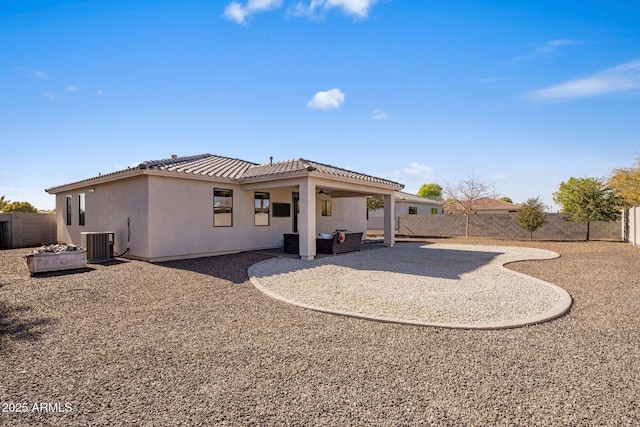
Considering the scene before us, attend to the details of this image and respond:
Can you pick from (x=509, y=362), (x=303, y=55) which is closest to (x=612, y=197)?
(x=303, y=55)

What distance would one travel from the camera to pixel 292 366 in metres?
3.29

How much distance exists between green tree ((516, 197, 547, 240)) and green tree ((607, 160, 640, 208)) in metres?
5.15

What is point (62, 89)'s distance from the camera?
1024 centimetres

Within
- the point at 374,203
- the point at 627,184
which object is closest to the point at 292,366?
the point at 627,184

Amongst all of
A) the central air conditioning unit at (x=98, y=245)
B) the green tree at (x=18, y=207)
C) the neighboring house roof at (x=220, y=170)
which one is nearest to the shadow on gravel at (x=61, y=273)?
the central air conditioning unit at (x=98, y=245)

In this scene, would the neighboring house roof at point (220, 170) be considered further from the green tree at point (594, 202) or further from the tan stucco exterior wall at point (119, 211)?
the green tree at point (594, 202)

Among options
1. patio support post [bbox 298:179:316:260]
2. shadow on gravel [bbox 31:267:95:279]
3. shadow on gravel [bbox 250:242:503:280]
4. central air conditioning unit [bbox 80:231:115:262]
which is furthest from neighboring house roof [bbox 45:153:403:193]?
shadow on gravel [bbox 31:267:95:279]

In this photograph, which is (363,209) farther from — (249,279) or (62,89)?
(62,89)

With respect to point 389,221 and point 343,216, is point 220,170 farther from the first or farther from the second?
point 389,221

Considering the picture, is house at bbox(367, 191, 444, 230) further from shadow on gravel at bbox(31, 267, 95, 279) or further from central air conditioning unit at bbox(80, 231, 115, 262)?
shadow on gravel at bbox(31, 267, 95, 279)

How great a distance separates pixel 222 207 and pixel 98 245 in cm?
405

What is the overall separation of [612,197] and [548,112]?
1025cm

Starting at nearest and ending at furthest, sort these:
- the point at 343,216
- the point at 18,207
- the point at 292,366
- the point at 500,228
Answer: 1. the point at 292,366
2. the point at 343,216
3. the point at 500,228
4. the point at 18,207

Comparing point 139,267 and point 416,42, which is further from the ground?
point 416,42
